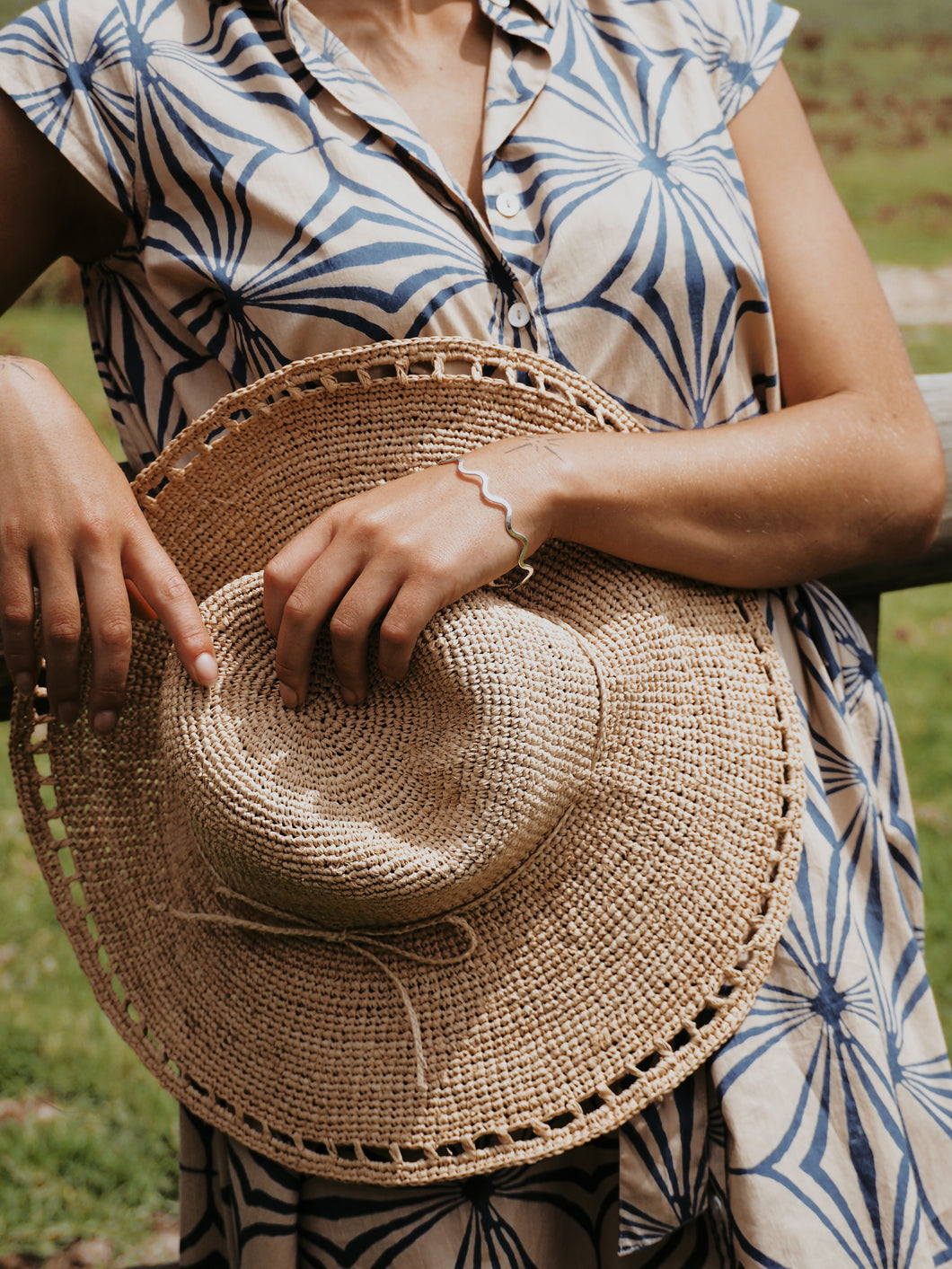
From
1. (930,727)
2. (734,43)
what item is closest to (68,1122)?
(734,43)

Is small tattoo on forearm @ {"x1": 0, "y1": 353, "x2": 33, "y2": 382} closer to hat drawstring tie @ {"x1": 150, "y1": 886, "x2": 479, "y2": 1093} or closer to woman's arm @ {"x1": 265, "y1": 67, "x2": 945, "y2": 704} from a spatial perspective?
woman's arm @ {"x1": 265, "y1": 67, "x2": 945, "y2": 704}

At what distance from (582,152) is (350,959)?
83cm

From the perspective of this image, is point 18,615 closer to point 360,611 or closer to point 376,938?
point 360,611

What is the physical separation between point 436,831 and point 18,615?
429 millimetres

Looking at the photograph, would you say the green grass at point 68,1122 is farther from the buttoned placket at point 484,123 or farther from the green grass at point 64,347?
the green grass at point 64,347

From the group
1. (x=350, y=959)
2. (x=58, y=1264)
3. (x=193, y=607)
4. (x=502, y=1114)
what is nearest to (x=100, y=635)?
(x=193, y=607)

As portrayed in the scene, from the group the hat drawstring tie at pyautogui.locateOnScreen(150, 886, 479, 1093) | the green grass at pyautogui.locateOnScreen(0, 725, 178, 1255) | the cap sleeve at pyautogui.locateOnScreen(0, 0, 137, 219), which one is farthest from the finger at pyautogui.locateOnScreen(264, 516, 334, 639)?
the green grass at pyautogui.locateOnScreen(0, 725, 178, 1255)

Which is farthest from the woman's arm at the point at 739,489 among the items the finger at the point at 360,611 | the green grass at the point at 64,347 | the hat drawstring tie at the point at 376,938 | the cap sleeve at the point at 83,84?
the green grass at the point at 64,347

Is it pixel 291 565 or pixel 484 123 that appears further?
pixel 484 123

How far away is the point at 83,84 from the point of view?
108 centimetres

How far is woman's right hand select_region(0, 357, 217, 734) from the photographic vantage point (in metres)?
1.01

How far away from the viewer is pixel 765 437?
1.12m

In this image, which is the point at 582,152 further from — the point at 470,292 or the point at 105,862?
the point at 105,862

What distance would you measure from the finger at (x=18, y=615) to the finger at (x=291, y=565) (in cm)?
22
